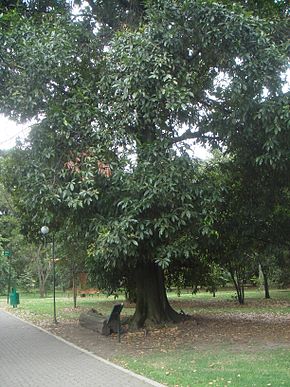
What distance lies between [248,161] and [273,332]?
441 cm

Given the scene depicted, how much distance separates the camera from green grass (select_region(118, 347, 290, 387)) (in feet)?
23.8

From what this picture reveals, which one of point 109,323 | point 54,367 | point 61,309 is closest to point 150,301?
point 109,323

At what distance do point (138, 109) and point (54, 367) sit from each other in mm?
5377

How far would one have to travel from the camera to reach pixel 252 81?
9953 mm

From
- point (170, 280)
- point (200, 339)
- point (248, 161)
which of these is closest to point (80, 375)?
point (200, 339)

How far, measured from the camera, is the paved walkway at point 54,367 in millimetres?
7699

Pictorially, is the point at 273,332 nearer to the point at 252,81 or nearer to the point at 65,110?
the point at 252,81

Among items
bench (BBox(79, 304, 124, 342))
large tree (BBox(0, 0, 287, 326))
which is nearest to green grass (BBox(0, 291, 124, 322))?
bench (BBox(79, 304, 124, 342))

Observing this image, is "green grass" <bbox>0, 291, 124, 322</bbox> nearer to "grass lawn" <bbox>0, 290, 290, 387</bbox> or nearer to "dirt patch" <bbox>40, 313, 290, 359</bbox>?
"dirt patch" <bbox>40, 313, 290, 359</bbox>

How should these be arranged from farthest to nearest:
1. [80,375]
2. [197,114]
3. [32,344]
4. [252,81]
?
[32,344], [197,114], [252,81], [80,375]

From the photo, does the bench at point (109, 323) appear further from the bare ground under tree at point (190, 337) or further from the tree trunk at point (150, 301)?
the tree trunk at point (150, 301)

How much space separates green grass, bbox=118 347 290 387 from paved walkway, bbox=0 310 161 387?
43cm

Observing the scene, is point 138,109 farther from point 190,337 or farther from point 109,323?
point 109,323

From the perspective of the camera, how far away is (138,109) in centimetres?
1053
